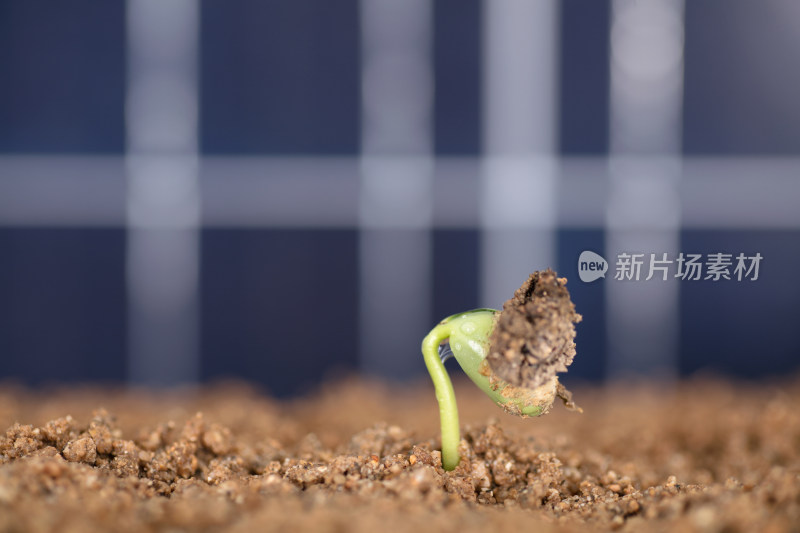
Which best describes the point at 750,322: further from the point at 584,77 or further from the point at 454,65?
the point at 454,65

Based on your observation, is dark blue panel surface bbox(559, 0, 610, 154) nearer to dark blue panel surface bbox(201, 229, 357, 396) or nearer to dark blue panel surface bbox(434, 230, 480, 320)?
dark blue panel surface bbox(434, 230, 480, 320)

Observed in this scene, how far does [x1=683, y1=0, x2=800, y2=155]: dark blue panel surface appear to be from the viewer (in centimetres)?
316

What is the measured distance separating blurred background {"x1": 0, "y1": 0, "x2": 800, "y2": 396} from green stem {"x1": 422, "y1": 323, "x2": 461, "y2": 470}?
2.17m

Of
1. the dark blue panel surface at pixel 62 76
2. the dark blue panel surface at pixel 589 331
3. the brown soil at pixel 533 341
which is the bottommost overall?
the dark blue panel surface at pixel 589 331

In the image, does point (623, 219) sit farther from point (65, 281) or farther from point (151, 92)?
point (65, 281)

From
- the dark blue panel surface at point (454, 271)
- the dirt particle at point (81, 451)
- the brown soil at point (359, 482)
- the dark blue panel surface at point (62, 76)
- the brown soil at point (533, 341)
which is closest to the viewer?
the brown soil at point (359, 482)

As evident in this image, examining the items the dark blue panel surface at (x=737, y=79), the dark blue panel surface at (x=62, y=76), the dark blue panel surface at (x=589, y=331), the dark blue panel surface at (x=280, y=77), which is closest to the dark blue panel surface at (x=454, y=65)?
the dark blue panel surface at (x=280, y=77)

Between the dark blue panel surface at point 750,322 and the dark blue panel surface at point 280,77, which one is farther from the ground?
the dark blue panel surface at point 280,77

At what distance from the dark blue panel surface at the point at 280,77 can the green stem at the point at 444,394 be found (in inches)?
89.4

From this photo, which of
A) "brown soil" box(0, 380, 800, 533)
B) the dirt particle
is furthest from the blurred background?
the dirt particle

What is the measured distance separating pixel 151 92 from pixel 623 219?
7.13ft

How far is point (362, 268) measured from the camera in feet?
10.3

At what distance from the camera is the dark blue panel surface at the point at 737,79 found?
10.4ft

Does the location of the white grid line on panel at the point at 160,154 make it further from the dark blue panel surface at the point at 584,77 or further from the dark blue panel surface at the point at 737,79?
the dark blue panel surface at the point at 737,79
